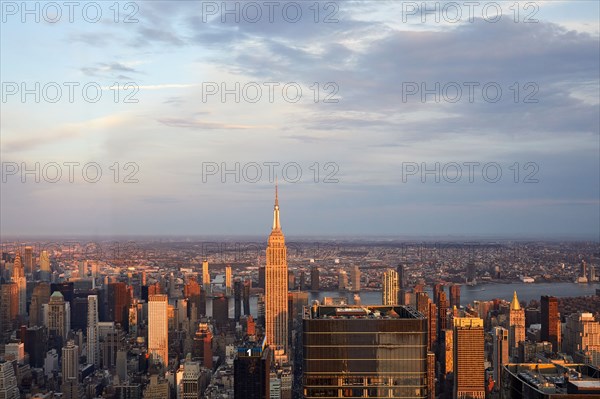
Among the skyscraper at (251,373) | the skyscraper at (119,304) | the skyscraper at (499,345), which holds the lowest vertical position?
the skyscraper at (251,373)

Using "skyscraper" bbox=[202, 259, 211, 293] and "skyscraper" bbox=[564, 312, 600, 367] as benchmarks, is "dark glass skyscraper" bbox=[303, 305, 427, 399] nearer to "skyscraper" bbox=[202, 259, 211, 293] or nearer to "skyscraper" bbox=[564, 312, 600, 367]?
"skyscraper" bbox=[564, 312, 600, 367]

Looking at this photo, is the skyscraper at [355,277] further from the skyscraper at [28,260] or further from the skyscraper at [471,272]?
the skyscraper at [28,260]

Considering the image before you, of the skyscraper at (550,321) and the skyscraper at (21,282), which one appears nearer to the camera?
the skyscraper at (550,321)

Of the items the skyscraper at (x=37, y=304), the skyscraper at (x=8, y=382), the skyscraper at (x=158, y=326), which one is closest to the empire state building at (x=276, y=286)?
the skyscraper at (x=158, y=326)

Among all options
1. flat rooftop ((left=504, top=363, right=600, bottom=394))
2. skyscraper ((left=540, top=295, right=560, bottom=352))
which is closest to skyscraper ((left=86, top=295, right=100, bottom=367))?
skyscraper ((left=540, top=295, right=560, bottom=352))

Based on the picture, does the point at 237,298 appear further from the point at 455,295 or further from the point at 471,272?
the point at 471,272
